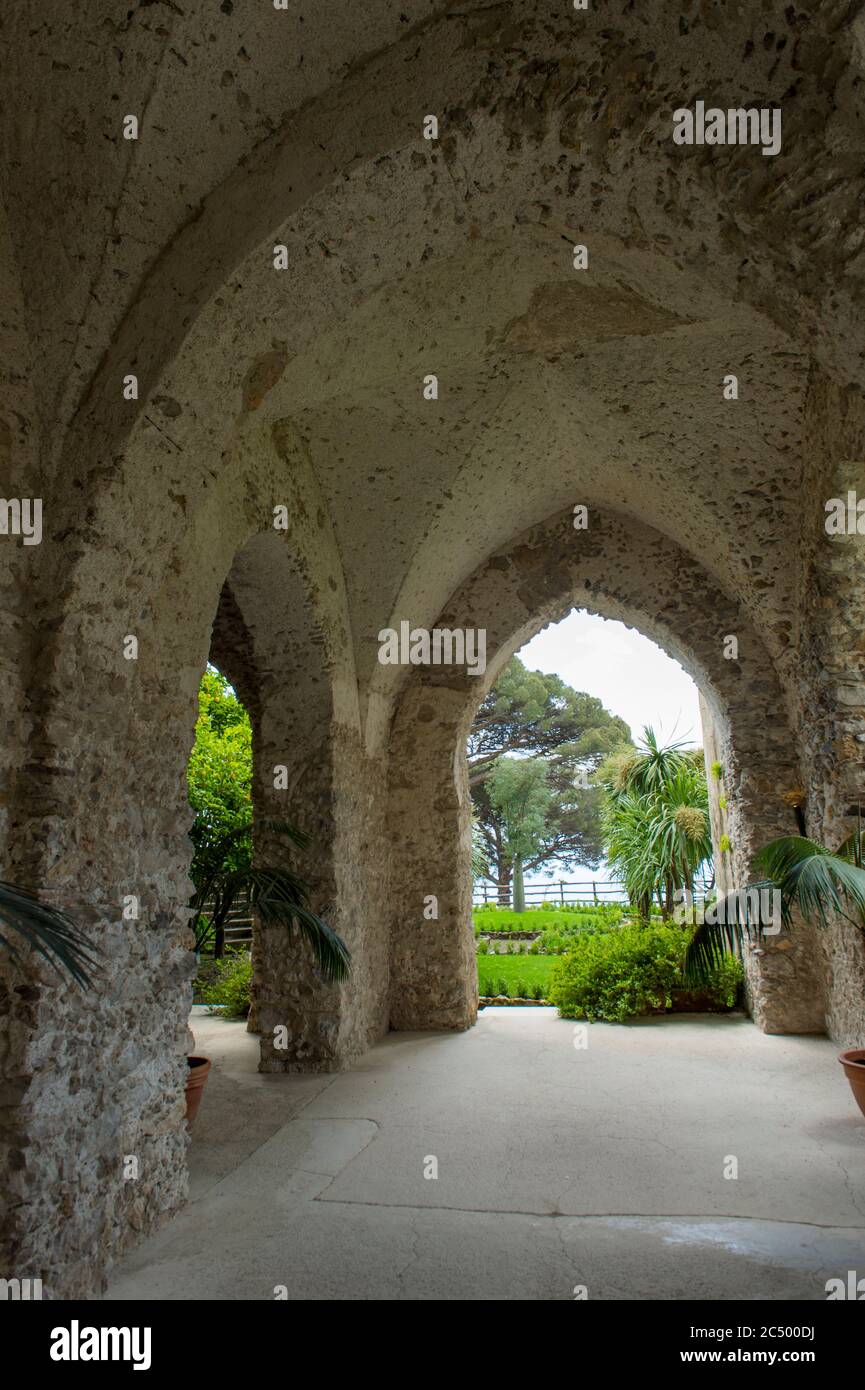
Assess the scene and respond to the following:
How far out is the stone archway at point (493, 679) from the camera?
6086 mm

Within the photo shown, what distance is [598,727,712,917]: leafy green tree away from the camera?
9.38 meters

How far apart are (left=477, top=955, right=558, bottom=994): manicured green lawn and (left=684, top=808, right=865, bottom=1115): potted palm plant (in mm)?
4533

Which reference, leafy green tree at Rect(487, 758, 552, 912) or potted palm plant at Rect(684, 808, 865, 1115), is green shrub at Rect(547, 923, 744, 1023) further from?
leafy green tree at Rect(487, 758, 552, 912)

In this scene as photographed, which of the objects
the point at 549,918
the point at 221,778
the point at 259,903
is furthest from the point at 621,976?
the point at 549,918

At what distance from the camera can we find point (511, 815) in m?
20.5

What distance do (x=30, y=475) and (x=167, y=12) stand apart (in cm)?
146

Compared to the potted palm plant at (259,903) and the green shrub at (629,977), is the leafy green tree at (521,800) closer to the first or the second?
the green shrub at (629,977)

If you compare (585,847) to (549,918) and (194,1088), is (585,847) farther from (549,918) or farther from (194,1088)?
(194,1088)

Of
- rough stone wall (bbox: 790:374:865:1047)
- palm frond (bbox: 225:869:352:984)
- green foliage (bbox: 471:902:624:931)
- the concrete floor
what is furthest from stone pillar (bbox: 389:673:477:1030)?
green foliage (bbox: 471:902:624:931)

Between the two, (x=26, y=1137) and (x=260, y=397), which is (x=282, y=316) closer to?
(x=260, y=397)

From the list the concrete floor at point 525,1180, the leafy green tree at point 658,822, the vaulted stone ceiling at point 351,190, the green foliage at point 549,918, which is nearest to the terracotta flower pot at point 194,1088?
the concrete floor at point 525,1180

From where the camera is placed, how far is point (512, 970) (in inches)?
399
